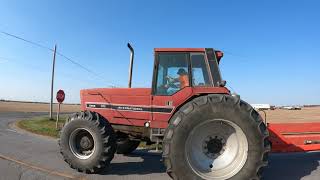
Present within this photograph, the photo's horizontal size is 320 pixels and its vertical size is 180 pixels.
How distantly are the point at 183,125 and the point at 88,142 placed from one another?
97.9 inches

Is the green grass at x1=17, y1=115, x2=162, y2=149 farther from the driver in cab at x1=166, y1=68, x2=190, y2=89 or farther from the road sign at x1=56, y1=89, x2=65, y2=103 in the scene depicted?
the driver in cab at x1=166, y1=68, x2=190, y2=89

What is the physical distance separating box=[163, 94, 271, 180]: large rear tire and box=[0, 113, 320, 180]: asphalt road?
3.50ft

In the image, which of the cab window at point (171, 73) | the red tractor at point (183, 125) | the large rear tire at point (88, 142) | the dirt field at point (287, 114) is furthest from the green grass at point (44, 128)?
the dirt field at point (287, 114)

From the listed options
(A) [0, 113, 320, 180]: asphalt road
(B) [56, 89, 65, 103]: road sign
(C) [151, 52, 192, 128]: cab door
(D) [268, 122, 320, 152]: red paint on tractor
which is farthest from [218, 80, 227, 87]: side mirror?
(B) [56, 89, 65, 103]: road sign

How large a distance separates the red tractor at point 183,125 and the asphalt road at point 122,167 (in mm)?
435

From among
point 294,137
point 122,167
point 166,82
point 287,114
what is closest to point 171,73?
point 166,82

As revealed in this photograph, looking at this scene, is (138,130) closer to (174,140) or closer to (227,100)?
(174,140)

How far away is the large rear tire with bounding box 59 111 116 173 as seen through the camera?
767cm

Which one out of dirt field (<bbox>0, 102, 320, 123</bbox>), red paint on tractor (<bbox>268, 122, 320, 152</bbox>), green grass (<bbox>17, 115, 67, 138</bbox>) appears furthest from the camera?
dirt field (<bbox>0, 102, 320, 123</bbox>)

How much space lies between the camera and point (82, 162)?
7.86 m

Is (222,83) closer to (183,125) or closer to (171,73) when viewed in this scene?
(171,73)

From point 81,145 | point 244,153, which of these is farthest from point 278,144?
point 81,145

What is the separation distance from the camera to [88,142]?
8.08 meters

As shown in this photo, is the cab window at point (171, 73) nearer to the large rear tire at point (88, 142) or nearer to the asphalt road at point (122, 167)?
the large rear tire at point (88, 142)
